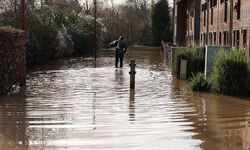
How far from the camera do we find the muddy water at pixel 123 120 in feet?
26.7

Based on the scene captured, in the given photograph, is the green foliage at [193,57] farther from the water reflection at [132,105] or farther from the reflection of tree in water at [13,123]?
the reflection of tree in water at [13,123]

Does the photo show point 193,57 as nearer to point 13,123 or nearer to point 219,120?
point 219,120

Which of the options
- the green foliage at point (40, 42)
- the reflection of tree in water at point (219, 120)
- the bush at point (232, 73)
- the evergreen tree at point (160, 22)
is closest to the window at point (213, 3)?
the green foliage at point (40, 42)

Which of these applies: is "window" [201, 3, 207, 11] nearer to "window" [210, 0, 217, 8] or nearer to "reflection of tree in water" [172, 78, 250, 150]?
"window" [210, 0, 217, 8]

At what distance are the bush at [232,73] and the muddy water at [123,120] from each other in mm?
526

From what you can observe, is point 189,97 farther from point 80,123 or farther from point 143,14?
point 143,14

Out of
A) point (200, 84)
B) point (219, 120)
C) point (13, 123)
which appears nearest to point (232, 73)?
point (200, 84)

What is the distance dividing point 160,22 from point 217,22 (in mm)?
50544

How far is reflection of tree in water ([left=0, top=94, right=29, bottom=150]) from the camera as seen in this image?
8086mm

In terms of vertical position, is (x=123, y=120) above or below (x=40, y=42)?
below

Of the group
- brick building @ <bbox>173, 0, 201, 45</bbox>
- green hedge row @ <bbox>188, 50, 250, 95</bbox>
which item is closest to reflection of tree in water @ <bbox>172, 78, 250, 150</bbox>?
green hedge row @ <bbox>188, 50, 250, 95</bbox>

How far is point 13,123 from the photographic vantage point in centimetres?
996

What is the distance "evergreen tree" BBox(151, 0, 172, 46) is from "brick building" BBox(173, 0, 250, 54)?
1075 inches

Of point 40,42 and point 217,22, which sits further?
point 40,42
